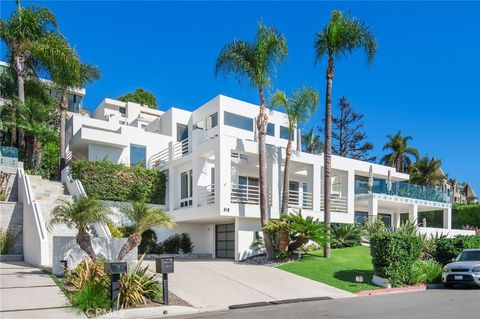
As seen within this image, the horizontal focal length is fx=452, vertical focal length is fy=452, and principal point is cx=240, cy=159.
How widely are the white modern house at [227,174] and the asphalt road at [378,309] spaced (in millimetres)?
9539

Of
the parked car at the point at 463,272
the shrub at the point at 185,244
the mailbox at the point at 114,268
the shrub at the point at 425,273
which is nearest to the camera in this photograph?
the mailbox at the point at 114,268

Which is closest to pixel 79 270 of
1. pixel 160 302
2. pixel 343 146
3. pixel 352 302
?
pixel 160 302

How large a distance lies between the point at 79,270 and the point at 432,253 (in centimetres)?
1633

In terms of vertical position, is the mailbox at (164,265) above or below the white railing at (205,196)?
below

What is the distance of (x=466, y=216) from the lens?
44156mm

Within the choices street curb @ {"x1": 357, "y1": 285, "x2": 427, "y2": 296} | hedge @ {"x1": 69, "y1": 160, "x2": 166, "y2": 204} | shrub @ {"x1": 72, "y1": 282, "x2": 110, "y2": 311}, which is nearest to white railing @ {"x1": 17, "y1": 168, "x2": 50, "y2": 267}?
shrub @ {"x1": 72, "y1": 282, "x2": 110, "y2": 311}

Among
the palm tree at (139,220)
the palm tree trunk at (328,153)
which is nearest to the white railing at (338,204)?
the palm tree trunk at (328,153)

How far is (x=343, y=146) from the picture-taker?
57.5 metres

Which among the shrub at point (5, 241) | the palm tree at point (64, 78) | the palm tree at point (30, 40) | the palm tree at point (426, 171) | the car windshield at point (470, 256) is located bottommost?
the car windshield at point (470, 256)

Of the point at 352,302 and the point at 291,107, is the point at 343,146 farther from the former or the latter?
the point at 352,302

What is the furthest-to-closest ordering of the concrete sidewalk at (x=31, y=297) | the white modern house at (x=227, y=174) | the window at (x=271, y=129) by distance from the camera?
the window at (x=271, y=129)
the white modern house at (x=227, y=174)
the concrete sidewalk at (x=31, y=297)

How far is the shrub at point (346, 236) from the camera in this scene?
79.7ft

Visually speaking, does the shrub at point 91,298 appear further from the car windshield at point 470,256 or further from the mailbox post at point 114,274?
the car windshield at point 470,256

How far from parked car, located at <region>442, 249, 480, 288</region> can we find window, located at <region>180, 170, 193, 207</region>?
46.1ft
